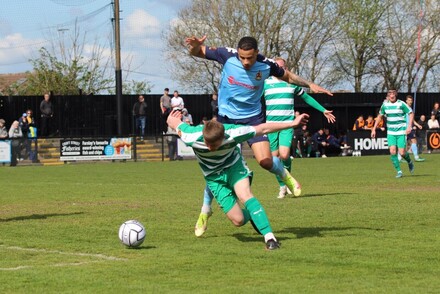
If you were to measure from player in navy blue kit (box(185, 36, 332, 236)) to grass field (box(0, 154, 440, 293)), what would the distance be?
94 cm

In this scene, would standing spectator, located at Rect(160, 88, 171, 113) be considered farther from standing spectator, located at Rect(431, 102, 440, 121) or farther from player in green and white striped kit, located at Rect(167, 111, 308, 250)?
player in green and white striped kit, located at Rect(167, 111, 308, 250)

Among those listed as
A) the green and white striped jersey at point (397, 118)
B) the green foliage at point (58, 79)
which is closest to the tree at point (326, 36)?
the green foliage at point (58, 79)

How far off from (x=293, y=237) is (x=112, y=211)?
14.0ft

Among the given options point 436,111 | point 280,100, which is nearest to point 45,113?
point 436,111

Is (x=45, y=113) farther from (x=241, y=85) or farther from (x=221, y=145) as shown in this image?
(x=221, y=145)

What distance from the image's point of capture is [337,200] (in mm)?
14609

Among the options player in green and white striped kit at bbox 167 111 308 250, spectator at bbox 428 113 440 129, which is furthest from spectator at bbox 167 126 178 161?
player in green and white striped kit at bbox 167 111 308 250

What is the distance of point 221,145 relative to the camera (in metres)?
9.11

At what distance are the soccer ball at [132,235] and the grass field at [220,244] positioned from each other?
0.10 metres

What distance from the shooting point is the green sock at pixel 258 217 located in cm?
902

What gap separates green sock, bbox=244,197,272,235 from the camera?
902 cm

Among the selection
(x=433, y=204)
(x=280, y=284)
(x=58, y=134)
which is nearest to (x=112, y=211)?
(x=433, y=204)

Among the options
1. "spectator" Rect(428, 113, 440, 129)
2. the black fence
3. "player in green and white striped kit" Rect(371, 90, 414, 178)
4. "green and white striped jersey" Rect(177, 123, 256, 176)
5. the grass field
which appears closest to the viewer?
the grass field

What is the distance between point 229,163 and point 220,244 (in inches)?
33.4
